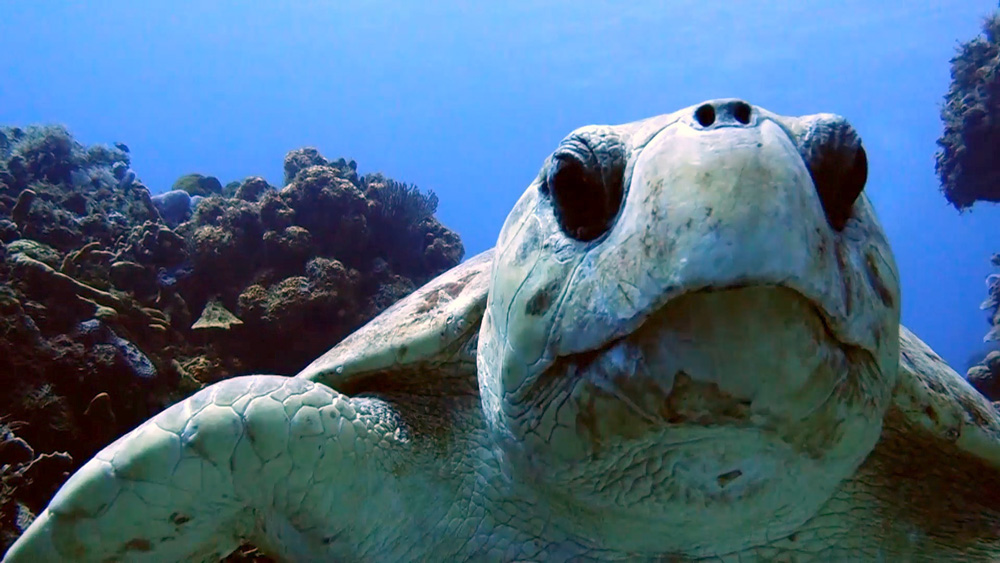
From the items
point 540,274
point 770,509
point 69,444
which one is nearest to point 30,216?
point 69,444

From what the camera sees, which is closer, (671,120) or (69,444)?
(671,120)

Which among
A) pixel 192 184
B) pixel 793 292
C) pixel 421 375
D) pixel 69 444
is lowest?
pixel 793 292

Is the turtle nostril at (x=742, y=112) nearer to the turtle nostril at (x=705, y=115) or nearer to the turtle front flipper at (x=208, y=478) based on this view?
the turtle nostril at (x=705, y=115)

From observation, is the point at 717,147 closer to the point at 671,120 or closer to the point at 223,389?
the point at 671,120

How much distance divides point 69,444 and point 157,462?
2046 millimetres

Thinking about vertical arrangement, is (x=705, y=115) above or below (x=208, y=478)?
above

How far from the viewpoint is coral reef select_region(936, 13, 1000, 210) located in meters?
8.18

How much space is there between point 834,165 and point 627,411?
49cm

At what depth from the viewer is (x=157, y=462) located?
4.17 feet

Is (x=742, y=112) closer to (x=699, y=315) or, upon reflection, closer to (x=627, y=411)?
(x=699, y=315)

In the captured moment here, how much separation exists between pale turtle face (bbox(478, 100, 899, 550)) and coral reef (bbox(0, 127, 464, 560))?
2412 mm

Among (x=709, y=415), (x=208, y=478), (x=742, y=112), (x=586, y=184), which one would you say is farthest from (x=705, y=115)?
(x=208, y=478)

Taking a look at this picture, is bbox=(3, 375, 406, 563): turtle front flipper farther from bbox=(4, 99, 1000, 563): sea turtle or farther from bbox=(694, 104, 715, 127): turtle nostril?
bbox=(694, 104, 715, 127): turtle nostril

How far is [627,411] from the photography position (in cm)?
86
